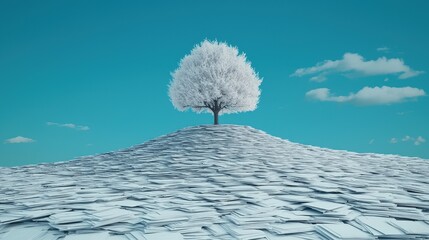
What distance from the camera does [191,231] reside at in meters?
4.95

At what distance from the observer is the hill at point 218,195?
16.6 ft

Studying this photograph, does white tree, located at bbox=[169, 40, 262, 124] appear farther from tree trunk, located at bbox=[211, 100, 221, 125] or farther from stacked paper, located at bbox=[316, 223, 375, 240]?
stacked paper, located at bbox=[316, 223, 375, 240]

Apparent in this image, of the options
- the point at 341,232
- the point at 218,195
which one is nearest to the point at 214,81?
the point at 218,195

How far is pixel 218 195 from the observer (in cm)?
689

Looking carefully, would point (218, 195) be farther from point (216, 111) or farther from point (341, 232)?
point (216, 111)

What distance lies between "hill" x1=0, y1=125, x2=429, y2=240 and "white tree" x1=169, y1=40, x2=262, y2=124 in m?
2.36

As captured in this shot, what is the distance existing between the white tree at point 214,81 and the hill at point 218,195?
2.36 metres

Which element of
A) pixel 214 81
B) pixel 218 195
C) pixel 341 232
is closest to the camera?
pixel 341 232

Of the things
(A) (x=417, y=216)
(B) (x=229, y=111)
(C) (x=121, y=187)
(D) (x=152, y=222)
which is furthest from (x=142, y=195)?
(B) (x=229, y=111)

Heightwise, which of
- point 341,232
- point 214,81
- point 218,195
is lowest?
point 341,232

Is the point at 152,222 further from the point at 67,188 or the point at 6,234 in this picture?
the point at 67,188

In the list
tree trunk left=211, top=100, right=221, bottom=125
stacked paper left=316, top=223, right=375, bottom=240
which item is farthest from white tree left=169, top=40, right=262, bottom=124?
stacked paper left=316, top=223, right=375, bottom=240

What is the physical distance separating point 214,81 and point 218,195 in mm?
8072

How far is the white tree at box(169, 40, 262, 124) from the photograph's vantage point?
14.5m
